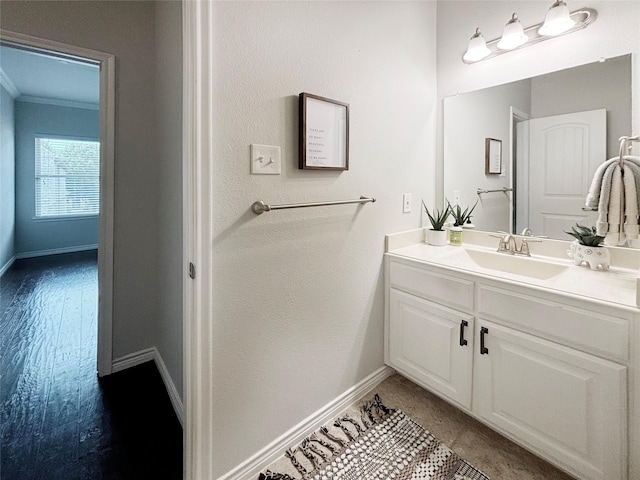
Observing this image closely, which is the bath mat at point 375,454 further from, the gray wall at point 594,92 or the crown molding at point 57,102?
the crown molding at point 57,102

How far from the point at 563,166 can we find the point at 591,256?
467mm

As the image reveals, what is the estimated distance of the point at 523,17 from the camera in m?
1.62

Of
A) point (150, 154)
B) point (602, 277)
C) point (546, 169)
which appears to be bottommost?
point (602, 277)

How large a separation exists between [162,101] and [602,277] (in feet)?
7.63

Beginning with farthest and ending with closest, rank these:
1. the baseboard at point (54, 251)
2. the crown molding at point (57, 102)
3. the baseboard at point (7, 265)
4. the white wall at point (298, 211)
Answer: the baseboard at point (54, 251) < the crown molding at point (57, 102) < the baseboard at point (7, 265) < the white wall at point (298, 211)

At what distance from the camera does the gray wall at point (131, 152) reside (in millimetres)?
1783

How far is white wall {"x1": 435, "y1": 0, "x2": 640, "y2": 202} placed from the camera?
1.35 meters

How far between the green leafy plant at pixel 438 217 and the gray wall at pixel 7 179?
5069 mm

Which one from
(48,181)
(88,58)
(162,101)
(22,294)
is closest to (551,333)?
(162,101)

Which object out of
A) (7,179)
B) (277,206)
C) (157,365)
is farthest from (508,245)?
(7,179)

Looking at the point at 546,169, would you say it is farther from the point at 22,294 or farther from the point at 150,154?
the point at 22,294

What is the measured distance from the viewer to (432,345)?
1.53 m

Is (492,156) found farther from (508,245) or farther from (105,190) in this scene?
(105,190)

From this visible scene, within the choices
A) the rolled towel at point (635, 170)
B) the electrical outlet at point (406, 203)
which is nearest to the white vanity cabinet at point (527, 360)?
the electrical outlet at point (406, 203)
